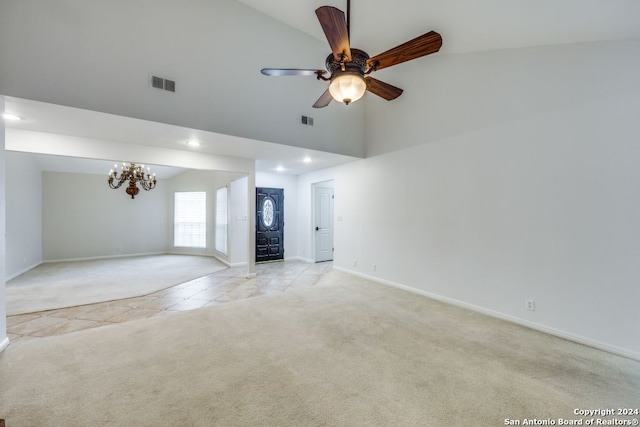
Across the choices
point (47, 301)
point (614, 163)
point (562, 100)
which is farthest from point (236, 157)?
point (614, 163)

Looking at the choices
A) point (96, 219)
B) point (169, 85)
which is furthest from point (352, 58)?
point (96, 219)

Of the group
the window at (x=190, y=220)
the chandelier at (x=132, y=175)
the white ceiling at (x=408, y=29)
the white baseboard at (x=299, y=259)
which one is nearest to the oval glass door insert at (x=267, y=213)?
the white baseboard at (x=299, y=259)

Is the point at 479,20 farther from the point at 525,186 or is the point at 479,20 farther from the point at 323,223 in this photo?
the point at 323,223

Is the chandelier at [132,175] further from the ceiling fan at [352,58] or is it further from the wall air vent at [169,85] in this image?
the ceiling fan at [352,58]

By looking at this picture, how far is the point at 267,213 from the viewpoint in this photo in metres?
7.39

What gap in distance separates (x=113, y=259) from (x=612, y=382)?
34.1 ft

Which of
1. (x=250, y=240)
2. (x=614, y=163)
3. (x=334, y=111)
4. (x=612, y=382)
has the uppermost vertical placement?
(x=334, y=111)

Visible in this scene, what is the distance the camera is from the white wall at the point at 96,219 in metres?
7.43

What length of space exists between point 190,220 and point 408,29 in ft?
26.5

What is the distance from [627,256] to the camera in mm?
2572

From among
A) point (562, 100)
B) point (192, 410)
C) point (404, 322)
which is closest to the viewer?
point (192, 410)

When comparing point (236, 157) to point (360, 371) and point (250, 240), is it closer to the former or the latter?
point (250, 240)

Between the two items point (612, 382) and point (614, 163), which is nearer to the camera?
point (612, 382)

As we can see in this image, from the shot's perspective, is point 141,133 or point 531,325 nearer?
point 531,325
